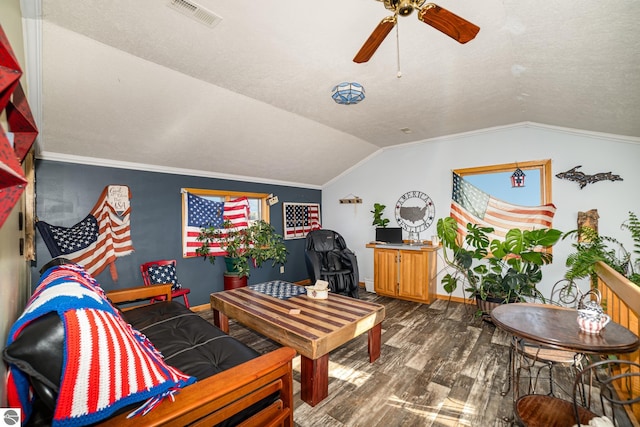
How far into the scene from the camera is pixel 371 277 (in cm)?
526

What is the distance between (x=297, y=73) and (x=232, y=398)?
2.48 meters

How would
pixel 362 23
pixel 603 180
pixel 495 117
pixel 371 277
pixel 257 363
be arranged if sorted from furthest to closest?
pixel 371 277 < pixel 495 117 < pixel 603 180 < pixel 362 23 < pixel 257 363

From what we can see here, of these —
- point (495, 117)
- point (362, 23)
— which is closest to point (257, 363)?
point (362, 23)

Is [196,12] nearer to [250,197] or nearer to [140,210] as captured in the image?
[140,210]

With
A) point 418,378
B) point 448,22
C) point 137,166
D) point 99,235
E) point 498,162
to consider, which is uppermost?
point 448,22

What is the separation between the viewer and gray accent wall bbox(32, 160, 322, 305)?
9.68ft

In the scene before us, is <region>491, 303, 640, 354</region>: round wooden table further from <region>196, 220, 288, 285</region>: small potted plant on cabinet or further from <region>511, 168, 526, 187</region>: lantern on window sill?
<region>196, 220, 288, 285</region>: small potted plant on cabinet

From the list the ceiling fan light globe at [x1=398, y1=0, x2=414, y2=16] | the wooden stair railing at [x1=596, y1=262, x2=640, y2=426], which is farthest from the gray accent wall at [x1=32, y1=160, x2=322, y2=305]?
the wooden stair railing at [x1=596, y1=262, x2=640, y2=426]

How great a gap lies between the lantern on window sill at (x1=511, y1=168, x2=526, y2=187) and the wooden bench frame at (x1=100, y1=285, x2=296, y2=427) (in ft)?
13.6

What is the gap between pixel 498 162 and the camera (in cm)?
404

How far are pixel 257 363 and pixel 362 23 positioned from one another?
2203 millimetres

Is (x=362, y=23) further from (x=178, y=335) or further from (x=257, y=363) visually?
(x=178, y=335)

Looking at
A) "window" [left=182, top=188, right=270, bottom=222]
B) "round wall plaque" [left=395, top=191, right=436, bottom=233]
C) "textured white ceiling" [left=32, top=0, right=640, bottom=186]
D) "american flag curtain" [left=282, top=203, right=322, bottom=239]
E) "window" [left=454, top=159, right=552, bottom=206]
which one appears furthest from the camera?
"american flag curtain" [left=282, top=203, right=322, bottom=239]

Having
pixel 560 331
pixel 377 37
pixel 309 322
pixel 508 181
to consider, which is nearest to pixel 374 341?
pixel 309 322
